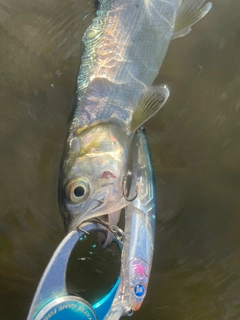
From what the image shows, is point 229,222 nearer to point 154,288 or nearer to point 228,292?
point 228,292

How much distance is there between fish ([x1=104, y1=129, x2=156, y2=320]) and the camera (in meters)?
1.43

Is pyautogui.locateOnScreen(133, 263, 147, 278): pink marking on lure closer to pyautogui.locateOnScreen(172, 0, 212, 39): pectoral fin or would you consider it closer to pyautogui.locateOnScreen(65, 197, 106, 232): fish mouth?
pyautogui.locateOnScreen(65, 197, 106, 232): fish mouth

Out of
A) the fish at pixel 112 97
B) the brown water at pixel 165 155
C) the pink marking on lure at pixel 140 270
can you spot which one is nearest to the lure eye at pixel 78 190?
the fish at pixel 112 97

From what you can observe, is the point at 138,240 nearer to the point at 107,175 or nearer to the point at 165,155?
the point at 107,175

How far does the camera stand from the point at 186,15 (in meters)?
1.87

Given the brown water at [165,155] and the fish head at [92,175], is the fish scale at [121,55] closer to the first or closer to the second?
the fish head at [92,175]

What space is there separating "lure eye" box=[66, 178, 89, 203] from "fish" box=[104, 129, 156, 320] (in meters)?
0.21

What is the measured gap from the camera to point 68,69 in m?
2.13

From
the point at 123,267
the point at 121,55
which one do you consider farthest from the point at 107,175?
the point at 121,55

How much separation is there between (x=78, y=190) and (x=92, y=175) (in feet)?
0.27

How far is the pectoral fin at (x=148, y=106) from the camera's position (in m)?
1.69

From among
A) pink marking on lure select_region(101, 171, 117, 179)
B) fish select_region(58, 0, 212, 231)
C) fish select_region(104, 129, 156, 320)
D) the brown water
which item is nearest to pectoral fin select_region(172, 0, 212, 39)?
fish select_region(58, 0, 212, 231)

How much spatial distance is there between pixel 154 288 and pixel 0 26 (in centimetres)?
159

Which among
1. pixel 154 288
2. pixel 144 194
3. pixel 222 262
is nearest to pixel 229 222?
pixel 222 262
